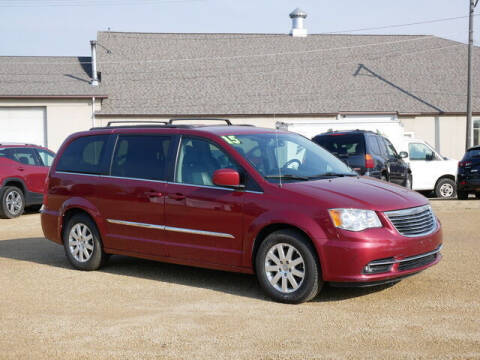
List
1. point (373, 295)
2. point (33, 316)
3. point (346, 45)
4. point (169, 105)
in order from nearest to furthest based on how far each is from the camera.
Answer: point (33, 316) → point (373, 295) → point (169, 105) → point (346, 45)

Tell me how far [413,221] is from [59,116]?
27.0m

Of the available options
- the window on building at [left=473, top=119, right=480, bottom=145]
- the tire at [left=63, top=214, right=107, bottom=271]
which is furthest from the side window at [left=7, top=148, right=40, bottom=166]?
the window on building at [left=473, top=119, right=480, bottom=145]

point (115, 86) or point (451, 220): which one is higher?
point (115, 86)

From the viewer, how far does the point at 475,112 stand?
1420 inches

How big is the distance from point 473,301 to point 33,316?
424cm

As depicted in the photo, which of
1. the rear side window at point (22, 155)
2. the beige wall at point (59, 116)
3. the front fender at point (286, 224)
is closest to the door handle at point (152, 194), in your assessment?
the front fender at point (286, 224)

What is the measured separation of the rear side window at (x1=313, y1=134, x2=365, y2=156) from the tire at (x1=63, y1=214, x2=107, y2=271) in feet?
25.2

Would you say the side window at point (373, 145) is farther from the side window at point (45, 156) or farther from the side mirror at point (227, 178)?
the side mirror at point (227, 178)

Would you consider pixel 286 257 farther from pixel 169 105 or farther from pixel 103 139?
pixel 169 105

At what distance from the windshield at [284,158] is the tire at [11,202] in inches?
386

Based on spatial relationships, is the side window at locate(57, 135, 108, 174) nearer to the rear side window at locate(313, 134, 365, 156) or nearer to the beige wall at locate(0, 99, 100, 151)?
the rear side window at locate(313, 134, 365, 156)

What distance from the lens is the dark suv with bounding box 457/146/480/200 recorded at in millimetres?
19219

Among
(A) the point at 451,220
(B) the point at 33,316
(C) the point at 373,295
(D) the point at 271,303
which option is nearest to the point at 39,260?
(B) the point at 33,316

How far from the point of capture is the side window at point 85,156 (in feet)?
30.1
